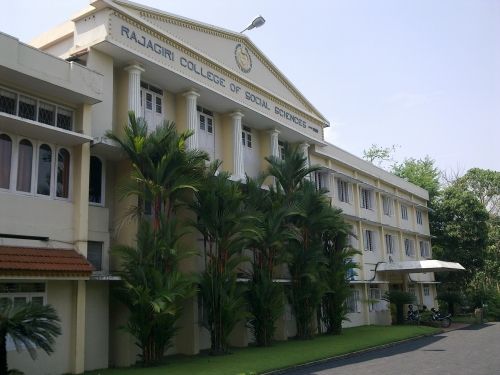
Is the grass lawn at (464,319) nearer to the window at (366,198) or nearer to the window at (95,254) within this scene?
the window at (366,198)

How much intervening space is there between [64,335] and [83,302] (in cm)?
88

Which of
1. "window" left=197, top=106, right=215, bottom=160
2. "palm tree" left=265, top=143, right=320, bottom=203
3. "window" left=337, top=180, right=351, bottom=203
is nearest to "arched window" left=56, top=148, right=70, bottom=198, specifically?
"window" left=197, top=106, right=215, bottom=160

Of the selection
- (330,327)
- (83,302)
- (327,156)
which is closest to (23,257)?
(83,302)

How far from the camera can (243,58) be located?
21609mm

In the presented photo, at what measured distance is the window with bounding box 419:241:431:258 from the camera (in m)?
38.3

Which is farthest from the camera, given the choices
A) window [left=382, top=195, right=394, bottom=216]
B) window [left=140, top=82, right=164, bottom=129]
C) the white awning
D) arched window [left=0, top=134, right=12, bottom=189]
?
window [left=382, top=195, right=394, bottom=216]

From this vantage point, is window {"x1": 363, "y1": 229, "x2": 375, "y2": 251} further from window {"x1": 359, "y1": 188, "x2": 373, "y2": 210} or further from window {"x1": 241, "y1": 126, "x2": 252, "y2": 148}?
window {"x1": 241, "y1": 126, "x2": 252, "y2": 148}

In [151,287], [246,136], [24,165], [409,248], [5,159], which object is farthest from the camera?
[409,248]

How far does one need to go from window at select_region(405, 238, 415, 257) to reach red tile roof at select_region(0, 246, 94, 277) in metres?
27.2

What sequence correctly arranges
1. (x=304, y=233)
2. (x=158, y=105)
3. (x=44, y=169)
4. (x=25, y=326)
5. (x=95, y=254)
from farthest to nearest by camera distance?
(x=304, y=233) → (x=158, y=105) → (x=95, y=254) → (x=44, y=169) → (x=25, y=326)

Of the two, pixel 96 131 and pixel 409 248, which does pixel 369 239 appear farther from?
pixel 96 131

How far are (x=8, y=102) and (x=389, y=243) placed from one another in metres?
26.0

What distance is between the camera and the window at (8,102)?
12.8 meters

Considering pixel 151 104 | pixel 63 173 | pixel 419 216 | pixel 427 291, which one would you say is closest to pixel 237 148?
pixel 151 104
